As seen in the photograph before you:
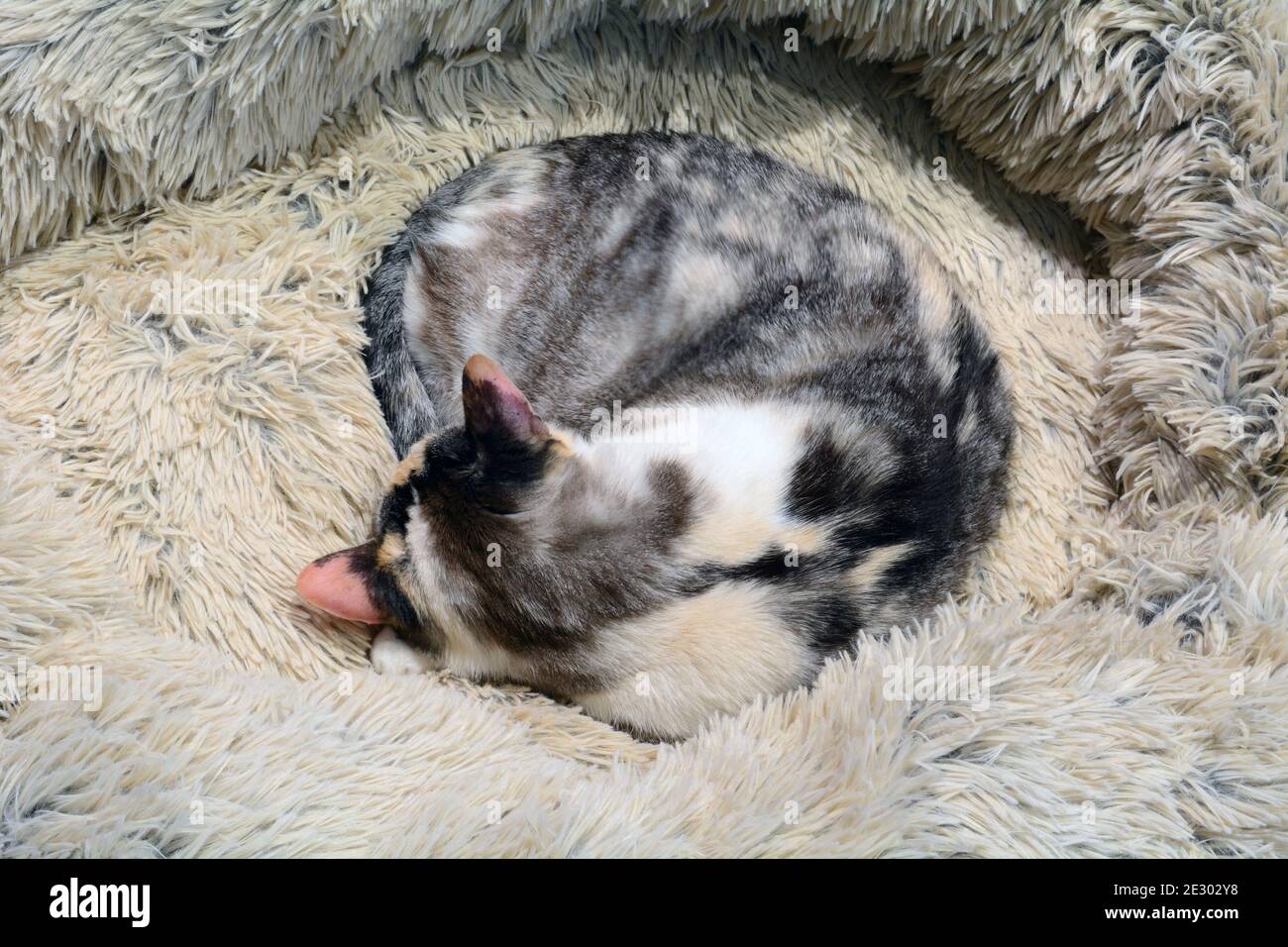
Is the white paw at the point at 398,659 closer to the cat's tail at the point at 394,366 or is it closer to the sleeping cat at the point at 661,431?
the sleeping cat at the point at 661,431

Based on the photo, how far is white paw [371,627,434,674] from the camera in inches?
46.8

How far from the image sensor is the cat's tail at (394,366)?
128cm

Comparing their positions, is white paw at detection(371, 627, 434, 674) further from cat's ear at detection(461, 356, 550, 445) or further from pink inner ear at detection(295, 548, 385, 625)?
cat's ear at detection(461, 356, 550, 445)

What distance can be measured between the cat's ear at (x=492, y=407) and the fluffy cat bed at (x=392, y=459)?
0.74 feet

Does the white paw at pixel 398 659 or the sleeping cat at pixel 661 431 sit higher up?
the sleeping cat at pixel 661 431

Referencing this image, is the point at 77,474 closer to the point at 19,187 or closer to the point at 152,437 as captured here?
the point at 152,437

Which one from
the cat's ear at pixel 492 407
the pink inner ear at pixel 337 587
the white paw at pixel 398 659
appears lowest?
the white paw at pixel 398 659

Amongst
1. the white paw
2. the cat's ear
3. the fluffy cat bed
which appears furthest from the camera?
the white paw

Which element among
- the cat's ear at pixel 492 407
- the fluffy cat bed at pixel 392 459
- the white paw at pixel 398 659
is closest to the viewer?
the fluffy cat bed at pixel 392 459

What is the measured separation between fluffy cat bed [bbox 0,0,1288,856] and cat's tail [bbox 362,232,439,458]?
0.03m

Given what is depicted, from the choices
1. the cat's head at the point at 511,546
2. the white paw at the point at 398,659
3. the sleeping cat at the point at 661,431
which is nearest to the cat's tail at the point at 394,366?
the sleeping cat at the point at 661,431

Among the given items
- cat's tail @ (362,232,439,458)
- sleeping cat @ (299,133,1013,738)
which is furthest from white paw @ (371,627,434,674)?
cat's tail @ (362,232,439,458)

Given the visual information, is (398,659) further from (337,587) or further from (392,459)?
(392,459)

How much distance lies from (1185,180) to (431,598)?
3.43 feet
